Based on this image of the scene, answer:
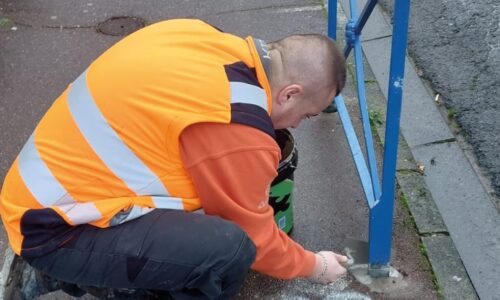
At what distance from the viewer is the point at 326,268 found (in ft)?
7.29

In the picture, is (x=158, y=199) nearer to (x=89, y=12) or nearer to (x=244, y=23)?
(x=244, y=23)

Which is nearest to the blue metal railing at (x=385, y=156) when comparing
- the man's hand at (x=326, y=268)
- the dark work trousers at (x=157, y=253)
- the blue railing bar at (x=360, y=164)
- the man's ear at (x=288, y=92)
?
the blue railing bar at (x=360, y=164)

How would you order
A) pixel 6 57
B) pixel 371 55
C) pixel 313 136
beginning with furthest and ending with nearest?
1. pixel 6 57
2. pixel 371 55
3. pixel 313 136

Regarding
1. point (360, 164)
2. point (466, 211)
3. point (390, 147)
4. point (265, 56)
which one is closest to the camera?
point (265, 56)

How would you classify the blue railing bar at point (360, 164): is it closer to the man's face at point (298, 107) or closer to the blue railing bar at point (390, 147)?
the blue railing bar at point (390, 147)

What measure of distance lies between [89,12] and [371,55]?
220 cm

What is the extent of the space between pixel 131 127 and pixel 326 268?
35.7 inches

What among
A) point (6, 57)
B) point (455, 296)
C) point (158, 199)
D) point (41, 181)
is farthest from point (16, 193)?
point (6, 57)

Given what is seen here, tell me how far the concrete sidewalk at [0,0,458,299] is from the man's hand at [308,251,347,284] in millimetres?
204

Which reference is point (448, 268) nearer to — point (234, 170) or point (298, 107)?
point (298, 107)

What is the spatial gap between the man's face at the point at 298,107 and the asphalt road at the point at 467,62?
1.25 metres

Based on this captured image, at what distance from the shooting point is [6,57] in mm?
4121

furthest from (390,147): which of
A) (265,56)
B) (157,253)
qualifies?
(157,253)

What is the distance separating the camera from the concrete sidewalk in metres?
2.49
